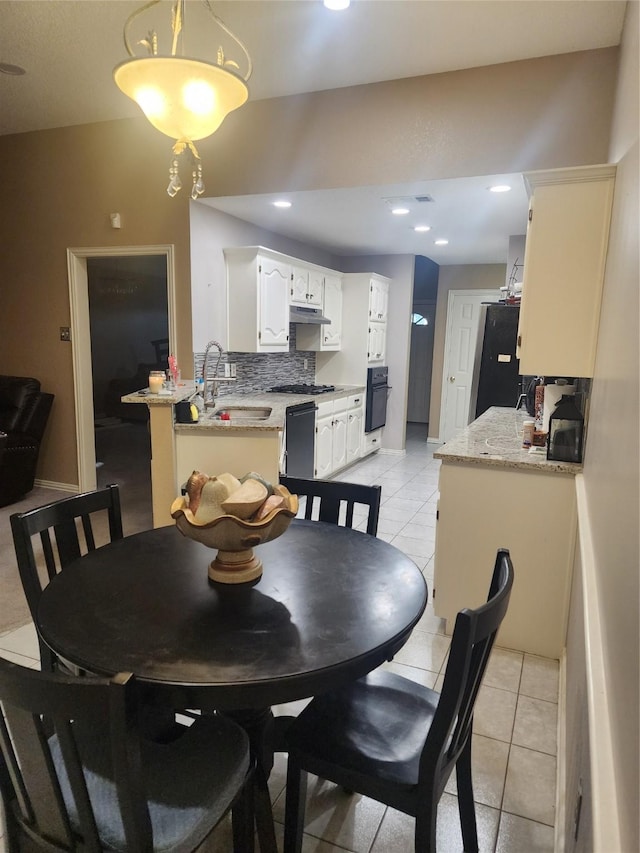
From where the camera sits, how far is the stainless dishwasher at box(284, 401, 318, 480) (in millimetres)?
4402

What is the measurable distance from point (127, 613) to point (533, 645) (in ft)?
6.69

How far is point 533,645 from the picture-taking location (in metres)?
2.55

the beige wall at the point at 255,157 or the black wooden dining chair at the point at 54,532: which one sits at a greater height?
the beige wall at the point at 255,157

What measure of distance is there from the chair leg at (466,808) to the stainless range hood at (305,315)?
4.05 m

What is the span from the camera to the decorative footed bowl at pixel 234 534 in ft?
4.41

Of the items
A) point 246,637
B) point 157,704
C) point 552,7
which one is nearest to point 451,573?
point 246,637

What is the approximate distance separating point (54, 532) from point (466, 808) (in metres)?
1.55

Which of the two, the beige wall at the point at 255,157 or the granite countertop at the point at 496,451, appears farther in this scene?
the beige wall at the point at 255,157

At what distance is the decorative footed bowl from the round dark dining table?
0.04 m

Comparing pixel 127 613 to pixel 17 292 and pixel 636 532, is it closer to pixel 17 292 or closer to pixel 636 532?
pixel 636 532

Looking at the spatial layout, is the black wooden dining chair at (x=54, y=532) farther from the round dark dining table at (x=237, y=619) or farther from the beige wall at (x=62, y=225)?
the beige wall at (x=62, y=225)

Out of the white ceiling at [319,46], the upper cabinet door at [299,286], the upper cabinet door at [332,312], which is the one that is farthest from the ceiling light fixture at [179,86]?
the upper cabinet door at [332,312]

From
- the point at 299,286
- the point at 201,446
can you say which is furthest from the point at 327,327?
the point at 201,446

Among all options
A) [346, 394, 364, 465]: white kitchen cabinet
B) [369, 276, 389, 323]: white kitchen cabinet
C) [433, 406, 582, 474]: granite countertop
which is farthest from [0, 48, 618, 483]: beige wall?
[369, 276, 389, 323]: white kitchen cabinet
